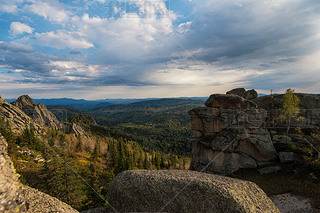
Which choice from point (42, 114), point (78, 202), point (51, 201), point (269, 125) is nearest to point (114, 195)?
point (51, 201)

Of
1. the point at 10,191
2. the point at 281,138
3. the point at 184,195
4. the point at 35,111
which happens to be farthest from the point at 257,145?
the point at 35,111

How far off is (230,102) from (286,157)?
12.7 metres

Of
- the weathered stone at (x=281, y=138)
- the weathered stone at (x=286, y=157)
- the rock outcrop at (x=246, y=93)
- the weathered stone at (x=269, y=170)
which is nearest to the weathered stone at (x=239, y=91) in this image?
the rock outcrop at (x=246, y=93)

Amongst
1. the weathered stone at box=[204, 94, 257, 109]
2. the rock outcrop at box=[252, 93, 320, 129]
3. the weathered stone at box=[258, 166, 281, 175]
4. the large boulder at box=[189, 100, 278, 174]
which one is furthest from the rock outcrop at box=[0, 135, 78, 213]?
the rock outcrop at box=[252, 93, 320, 129]

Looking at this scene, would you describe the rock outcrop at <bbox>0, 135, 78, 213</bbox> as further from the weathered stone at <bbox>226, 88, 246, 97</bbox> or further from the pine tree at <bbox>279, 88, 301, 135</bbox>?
the weathered stone at <bbox>226, 88, 246, 97</bbox>

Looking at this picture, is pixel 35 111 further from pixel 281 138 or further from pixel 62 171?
pixel 281 138

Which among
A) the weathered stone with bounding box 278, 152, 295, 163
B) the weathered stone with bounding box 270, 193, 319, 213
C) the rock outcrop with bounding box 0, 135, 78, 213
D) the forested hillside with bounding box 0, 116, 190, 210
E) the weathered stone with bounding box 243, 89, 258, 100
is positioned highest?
the weathered stone with bounding box 243, 89, 258, 100

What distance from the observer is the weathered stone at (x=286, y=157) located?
2252cm

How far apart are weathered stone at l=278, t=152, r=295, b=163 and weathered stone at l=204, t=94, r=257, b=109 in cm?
997

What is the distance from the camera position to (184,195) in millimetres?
9406

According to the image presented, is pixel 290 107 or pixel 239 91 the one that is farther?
pixel 239 91

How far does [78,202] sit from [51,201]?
24643mm

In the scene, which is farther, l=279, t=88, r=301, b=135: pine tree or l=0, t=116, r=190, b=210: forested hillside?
l=279, t=88, r=301, b=135: pine tree

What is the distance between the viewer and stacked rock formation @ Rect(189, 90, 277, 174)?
25766 millimetres
